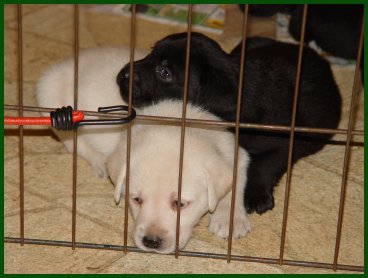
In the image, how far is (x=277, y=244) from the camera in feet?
9.86

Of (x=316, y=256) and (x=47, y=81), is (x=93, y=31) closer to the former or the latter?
(x=47, y=81)

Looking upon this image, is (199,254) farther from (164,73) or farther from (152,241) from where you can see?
(164,73)

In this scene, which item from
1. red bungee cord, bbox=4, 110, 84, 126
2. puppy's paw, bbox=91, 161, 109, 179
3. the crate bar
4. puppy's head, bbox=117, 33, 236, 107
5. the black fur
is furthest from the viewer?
the black fur

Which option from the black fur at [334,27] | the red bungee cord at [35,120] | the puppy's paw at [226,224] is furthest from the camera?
the black fur at [334,27]

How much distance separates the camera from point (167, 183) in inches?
107

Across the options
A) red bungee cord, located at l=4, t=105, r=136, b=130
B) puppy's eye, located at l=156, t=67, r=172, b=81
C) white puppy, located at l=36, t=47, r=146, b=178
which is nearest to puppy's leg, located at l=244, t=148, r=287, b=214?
puppy's eye, located at l=156, t=67, r=172, b=81

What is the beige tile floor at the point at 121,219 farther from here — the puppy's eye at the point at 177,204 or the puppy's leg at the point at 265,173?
the puppy's eye at the point at 177,204

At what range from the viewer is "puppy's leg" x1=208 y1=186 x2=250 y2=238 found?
3047 mm

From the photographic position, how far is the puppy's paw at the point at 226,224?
304 centimetres

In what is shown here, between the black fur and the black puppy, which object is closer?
the black puppy

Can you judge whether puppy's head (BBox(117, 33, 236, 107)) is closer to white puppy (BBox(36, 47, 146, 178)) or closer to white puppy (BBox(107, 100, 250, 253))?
white puppy (BBox(36, 47, 146, 178))

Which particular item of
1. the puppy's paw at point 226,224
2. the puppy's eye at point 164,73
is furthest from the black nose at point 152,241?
the puppy's eye at point 164,73

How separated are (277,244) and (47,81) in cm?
148

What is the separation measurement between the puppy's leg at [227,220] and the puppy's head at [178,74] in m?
0.51
